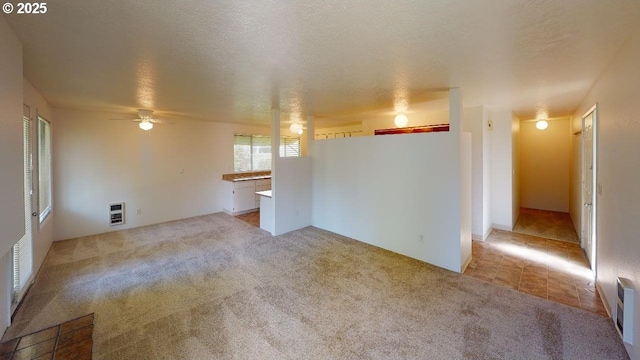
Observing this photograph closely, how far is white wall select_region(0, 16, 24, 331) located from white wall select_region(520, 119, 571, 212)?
373 inches

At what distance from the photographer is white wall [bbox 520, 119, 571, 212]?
6.62 m

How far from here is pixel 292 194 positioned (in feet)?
17.6

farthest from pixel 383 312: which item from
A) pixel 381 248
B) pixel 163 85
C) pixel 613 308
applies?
pixel 163 85

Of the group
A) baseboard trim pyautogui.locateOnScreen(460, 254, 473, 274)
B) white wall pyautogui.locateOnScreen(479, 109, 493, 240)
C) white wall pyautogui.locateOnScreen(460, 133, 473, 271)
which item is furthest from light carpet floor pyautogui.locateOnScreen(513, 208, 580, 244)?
white wall pyautogui.locateOnScreen(460, 133, 473, 271)

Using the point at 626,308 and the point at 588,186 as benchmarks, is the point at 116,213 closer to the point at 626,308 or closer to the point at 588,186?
the point at 626,308

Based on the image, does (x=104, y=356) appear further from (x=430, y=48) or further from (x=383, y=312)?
(x=430, y=48)

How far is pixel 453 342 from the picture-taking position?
2.15 meters

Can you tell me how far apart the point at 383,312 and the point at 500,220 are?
4.21 meters

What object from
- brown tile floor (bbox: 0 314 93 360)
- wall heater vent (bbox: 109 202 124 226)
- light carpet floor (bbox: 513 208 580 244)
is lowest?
brown tile floor (bbox: 0 314 93 360)

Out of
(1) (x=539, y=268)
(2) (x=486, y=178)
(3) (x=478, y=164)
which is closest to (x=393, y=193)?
(3) (x=478, y=164)

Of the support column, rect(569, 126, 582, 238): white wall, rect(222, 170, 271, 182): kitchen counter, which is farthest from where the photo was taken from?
rect(222, 170, 271, 182): kitchen counter

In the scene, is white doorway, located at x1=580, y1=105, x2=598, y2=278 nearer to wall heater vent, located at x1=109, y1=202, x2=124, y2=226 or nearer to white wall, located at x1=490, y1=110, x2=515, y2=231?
white wall, located at x1=490, y1=110, x2=515, y2=231

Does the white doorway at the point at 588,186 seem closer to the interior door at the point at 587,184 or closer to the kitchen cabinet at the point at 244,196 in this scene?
the interior door at the point at 587,184

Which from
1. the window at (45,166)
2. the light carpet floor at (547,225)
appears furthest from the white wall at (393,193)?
the window at (45,166)
